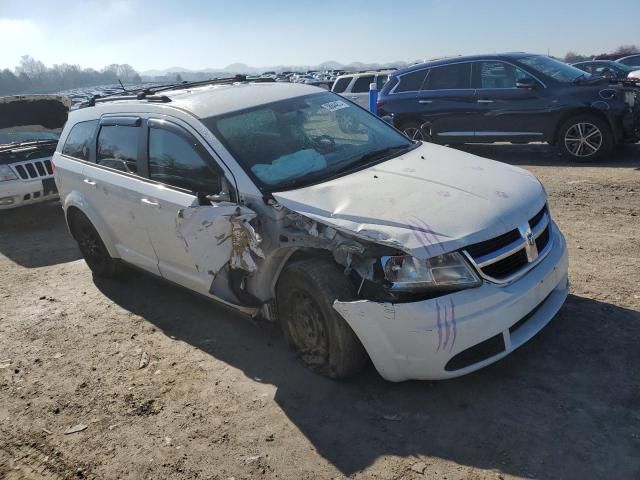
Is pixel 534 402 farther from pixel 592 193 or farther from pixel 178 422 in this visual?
pixel 592 193

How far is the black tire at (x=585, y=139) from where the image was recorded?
8.27 meters

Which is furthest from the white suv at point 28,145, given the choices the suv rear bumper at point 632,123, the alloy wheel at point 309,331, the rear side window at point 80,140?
the suv rear bumper at point 632,123

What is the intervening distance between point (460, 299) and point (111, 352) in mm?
2830

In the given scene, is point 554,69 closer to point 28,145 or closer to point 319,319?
point 319,319

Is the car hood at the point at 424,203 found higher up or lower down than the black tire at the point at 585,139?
→ higher up

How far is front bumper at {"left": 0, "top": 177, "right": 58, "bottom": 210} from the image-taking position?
8.04m

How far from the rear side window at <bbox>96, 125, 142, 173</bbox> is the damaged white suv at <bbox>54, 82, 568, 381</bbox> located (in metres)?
0.02

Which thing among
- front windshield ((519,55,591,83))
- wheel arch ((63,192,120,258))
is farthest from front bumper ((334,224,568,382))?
front windshield ((519,55,591,83))

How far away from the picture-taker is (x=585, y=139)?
845 centimetres

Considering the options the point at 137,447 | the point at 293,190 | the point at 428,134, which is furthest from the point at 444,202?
the point at 428,134

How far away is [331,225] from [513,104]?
716 cm

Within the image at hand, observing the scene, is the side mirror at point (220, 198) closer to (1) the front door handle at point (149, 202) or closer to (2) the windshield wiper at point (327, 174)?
(2) the windshield wiper at point (327, 174)

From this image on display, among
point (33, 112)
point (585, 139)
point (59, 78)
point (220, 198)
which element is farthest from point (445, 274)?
point (59, 78)

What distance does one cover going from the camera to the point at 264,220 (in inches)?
139
